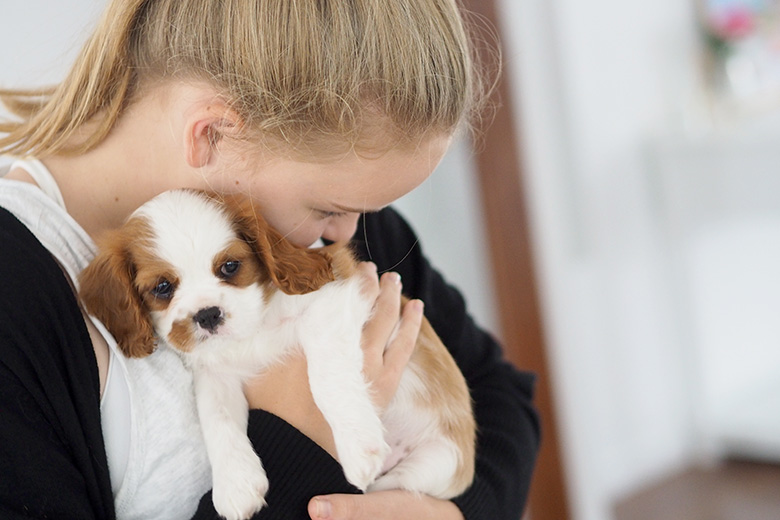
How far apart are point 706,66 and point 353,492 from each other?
3.44m

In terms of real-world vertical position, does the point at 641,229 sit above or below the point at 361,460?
below

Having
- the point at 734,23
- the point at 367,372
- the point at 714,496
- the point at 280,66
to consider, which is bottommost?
the point at 714,496

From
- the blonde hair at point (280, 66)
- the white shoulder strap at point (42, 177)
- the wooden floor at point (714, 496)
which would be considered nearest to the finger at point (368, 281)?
the blonde hair at point (280, 66)

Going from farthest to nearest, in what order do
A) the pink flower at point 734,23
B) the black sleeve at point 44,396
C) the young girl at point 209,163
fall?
the pink flower at point 734,23 → the young girl at point 209,163 → the black sleeve at point 44,396

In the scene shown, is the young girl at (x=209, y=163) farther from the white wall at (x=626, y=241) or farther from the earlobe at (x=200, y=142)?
the white wall at (x=626, y=241)

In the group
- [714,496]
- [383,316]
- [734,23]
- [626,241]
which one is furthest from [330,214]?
[734,23]

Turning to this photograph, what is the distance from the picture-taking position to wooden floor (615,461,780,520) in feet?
10.5

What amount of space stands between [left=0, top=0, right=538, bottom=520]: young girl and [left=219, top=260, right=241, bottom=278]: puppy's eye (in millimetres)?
114

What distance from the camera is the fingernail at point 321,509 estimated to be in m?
1.09

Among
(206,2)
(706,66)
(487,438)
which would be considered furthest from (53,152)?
(706,66)

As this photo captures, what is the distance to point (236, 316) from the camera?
3.72ft

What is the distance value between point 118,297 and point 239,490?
31cm

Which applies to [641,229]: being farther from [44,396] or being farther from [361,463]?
[44,396]

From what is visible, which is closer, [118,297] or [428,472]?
[118,297]
